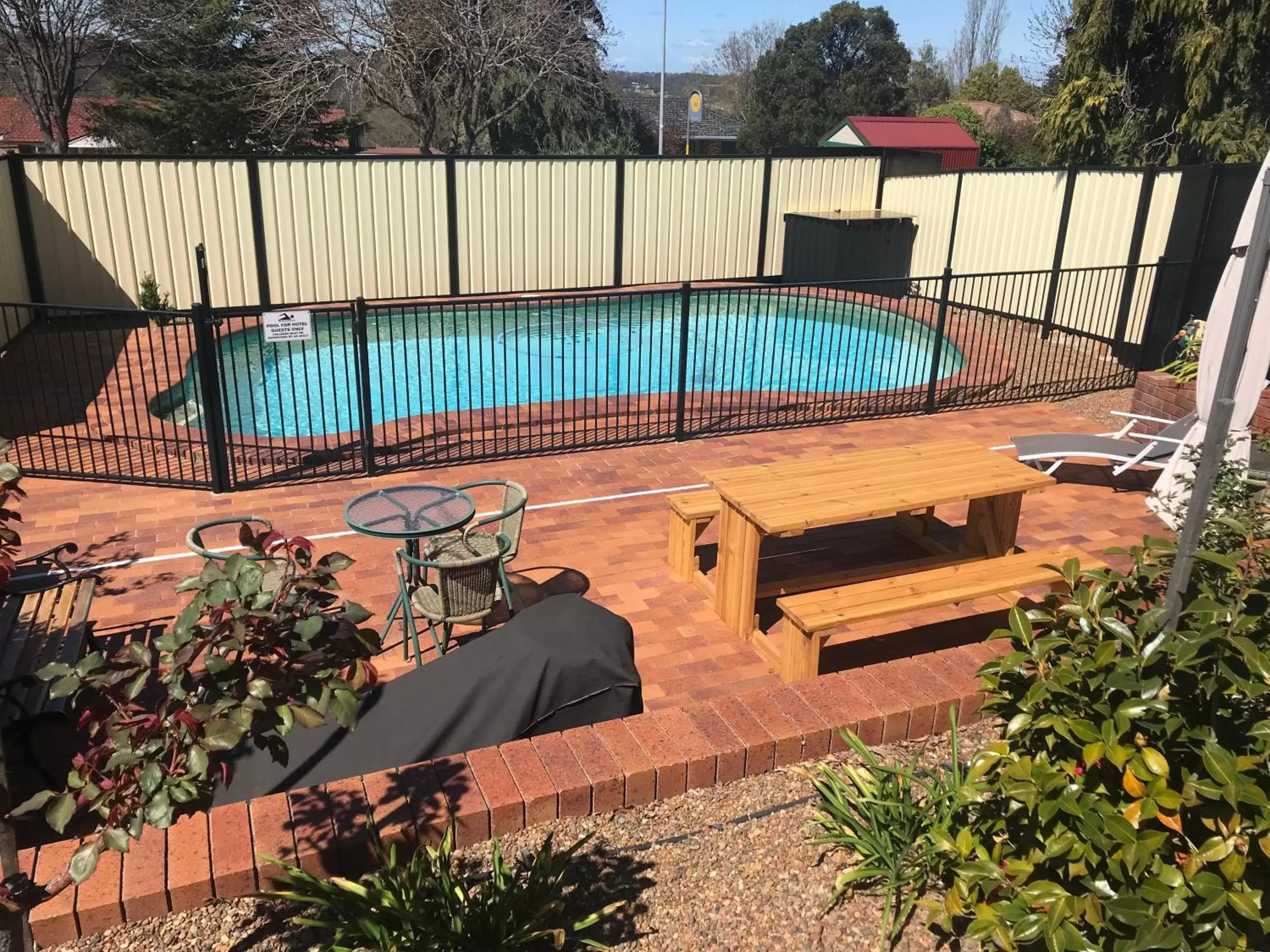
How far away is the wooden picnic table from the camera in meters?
4.94

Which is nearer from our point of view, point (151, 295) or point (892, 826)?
point (892, 826)

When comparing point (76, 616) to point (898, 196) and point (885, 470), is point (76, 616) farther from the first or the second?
point (898, 196)

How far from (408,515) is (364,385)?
8.87ft

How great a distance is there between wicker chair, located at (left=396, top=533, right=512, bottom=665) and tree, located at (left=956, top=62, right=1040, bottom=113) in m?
41.2

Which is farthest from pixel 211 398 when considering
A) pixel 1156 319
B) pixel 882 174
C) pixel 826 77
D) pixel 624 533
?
pixel 826 77

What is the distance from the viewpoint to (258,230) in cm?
1374

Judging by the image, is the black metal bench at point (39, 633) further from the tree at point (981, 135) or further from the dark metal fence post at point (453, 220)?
the tree at point (981, 135)

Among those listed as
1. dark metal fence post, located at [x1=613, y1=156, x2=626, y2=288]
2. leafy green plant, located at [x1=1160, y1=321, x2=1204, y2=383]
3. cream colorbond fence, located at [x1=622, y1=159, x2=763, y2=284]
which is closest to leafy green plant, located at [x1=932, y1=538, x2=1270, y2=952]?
leafy green plant, located at [x1=1160, y1=321, x2=1204, y2=383]

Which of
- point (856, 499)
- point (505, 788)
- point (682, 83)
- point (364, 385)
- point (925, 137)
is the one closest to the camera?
point (505, 788)

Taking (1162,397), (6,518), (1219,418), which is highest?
(1219,418)

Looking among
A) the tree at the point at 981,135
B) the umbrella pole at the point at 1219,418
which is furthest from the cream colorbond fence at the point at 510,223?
the tree at the point at 981,135

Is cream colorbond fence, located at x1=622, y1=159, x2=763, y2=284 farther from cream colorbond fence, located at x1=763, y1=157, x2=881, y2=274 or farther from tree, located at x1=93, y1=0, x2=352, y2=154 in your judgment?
tree, located at x1=93, y1=0, x2=352, y2=154

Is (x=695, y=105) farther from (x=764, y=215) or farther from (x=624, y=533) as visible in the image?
(x=624, y=533)

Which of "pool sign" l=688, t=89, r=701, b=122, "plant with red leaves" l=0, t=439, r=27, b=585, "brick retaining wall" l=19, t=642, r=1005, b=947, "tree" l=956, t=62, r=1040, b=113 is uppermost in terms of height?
"tree" l=956, t=62, r=1040, b=113
